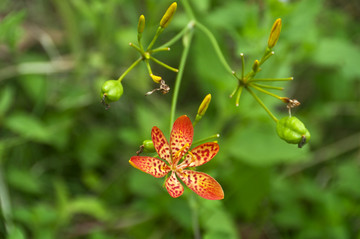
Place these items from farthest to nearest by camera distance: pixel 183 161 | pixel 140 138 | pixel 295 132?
pixel 140 138, pixel 183 161, pixel 295 132

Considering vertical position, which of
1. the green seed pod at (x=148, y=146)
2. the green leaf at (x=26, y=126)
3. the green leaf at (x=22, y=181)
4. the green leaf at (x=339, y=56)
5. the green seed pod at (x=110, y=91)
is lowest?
the green seed pod at (x=148, y=146)

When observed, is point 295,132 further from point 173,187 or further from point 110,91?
point 110,91

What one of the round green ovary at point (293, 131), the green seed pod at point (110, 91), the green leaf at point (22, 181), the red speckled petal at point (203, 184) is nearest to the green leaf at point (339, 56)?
the round green ovary at point (293, 131)

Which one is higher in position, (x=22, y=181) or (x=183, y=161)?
(x=22, y=181)

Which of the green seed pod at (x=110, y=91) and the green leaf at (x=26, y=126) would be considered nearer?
the green seed pod at (x=110, y=91)

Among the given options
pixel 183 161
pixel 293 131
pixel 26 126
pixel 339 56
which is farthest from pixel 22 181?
pixel 339 56

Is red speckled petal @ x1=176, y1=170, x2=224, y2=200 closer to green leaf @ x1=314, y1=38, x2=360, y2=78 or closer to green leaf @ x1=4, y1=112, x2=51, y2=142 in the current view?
green leaf @ x1=4, y1=112, x2=51, y2=142

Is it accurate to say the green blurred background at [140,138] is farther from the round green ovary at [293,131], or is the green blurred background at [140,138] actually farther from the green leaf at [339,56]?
the round green ovary at [293,131]
